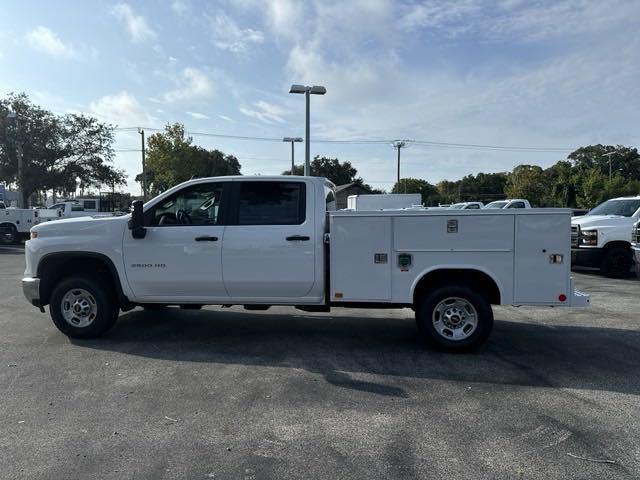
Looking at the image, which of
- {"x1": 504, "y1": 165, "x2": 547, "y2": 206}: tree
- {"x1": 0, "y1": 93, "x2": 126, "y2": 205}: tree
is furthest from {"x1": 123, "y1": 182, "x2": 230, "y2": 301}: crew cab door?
{"x1": 504, "y1": 165, "x2": 547, "y2": 206}: tree

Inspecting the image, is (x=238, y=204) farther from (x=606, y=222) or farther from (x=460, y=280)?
(x=606, y=222)

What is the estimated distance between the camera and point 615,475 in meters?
3.30

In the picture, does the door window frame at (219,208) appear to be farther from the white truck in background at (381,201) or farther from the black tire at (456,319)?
the white truck in background at (381,201)

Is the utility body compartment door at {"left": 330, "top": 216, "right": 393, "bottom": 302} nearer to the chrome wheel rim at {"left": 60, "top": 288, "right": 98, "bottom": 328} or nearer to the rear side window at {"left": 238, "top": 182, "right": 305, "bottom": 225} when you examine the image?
the rear side window at {"left": 238, "top": 182, "right": 305, "bottom": 225}

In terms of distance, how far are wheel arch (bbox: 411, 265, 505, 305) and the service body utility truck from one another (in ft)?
0.04

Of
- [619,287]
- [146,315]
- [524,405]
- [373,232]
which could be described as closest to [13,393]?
[146,315]

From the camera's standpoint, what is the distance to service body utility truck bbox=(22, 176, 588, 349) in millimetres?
5684

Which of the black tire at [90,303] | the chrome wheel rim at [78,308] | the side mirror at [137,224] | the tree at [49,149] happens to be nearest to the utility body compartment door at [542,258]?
the side mirror at [137,224]

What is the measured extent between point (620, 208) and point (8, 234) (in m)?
23.5

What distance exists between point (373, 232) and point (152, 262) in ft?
9.04

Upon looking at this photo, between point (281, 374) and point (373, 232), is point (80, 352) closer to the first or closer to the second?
point (281, 374)

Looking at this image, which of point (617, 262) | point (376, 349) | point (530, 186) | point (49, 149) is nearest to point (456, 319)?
point (376, 349)

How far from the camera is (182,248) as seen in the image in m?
6.21

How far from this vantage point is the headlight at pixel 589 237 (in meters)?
12.2
